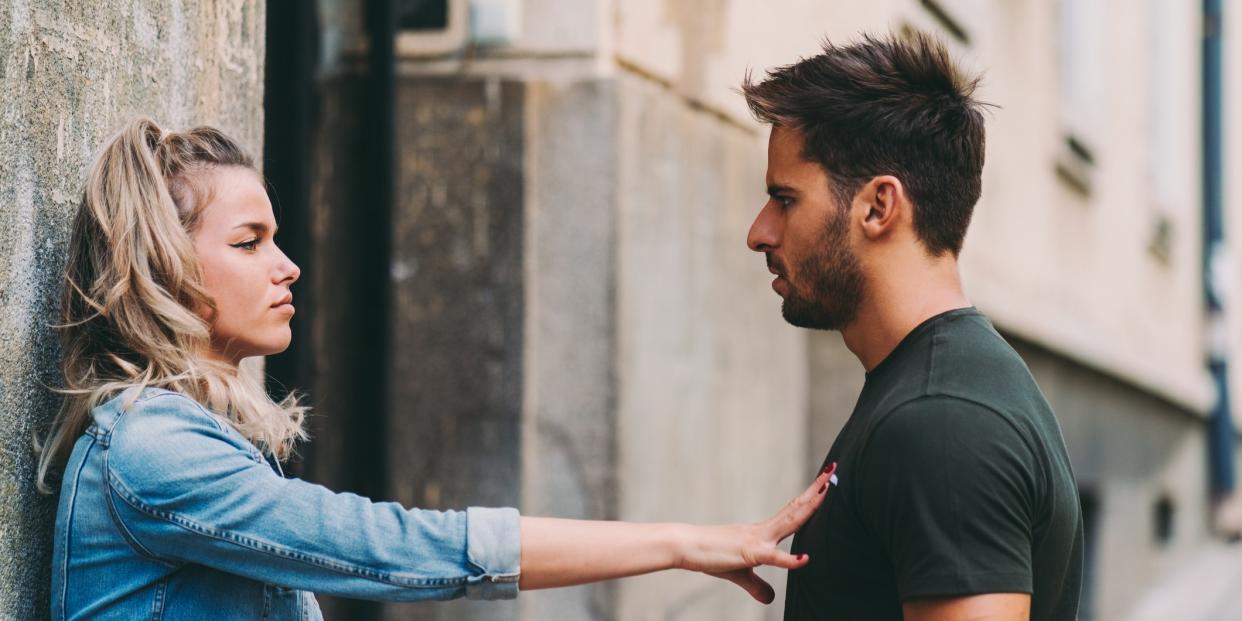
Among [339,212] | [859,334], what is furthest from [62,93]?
[339,212]

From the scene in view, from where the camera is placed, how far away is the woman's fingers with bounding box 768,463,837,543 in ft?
6.93

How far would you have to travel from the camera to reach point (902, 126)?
2178mm

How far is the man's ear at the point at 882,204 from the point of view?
2182 millimetres

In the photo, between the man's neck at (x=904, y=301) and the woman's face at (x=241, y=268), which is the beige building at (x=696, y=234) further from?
the woman's face at (x=241, y=268)

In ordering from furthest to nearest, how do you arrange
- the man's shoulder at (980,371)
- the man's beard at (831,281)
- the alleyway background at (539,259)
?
the alleyway background at (539,259)
the man's beard at (831,281)
the man's shoulder at (980,371)

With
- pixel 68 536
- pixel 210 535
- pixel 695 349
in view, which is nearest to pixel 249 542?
pixel 210 535

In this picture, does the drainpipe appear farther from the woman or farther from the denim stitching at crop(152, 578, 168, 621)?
the denim stitching at crop(152, 578, 168, 621)

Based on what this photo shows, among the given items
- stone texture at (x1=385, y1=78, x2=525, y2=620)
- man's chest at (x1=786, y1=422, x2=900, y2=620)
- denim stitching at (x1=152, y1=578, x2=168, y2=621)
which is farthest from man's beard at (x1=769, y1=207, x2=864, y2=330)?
stone texture at (x1=385, y1=78, x2=525, y2=620)

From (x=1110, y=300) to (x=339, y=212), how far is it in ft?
26.3

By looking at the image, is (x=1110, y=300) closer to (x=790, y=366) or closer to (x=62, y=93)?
(x=790, y=366)

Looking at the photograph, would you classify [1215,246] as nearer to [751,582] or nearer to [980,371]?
[751,582]

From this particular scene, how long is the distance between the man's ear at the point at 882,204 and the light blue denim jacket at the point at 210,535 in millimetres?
725

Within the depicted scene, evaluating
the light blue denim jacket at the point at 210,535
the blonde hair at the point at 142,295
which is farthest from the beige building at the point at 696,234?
the blonde hair at the point at 142,295

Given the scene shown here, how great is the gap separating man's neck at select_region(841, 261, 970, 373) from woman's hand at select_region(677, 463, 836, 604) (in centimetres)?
23
